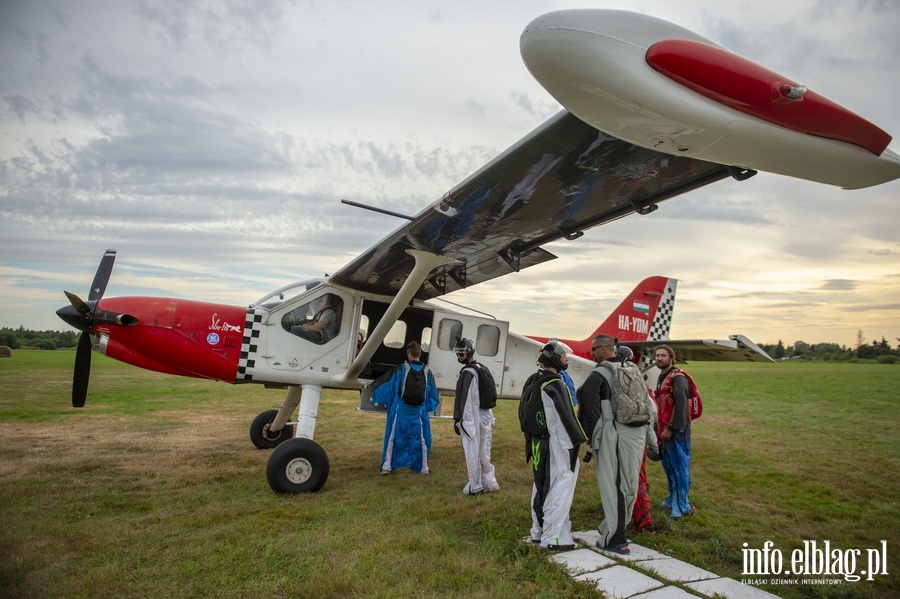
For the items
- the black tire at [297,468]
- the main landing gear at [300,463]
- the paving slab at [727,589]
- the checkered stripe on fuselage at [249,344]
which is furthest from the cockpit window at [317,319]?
the paving slab at [727,589]

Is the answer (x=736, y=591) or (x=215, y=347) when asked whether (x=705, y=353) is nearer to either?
(x=736, y=591)

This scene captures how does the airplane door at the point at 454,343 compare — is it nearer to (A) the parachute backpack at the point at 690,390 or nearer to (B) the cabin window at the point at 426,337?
(B) the cabin window at the point at 426,337

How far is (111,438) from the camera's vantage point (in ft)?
30.5

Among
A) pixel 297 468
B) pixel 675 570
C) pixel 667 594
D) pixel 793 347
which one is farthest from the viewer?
pixel 793 347

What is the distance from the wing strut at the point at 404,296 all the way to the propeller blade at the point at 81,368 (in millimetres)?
3420

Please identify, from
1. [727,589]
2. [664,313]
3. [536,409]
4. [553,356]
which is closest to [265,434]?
[536,409]

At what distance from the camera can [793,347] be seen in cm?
7312

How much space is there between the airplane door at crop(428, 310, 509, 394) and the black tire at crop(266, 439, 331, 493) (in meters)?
2.48

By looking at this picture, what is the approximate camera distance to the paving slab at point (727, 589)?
3484mm

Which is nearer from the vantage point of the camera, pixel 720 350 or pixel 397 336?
pixel 720 350

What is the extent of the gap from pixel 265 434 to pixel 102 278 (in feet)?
11.6

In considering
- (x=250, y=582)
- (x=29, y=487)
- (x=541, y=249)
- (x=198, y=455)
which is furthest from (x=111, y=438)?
(x=541, y=249)

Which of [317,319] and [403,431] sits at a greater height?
[317,319]

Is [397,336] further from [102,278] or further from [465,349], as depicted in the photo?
[102,278]
